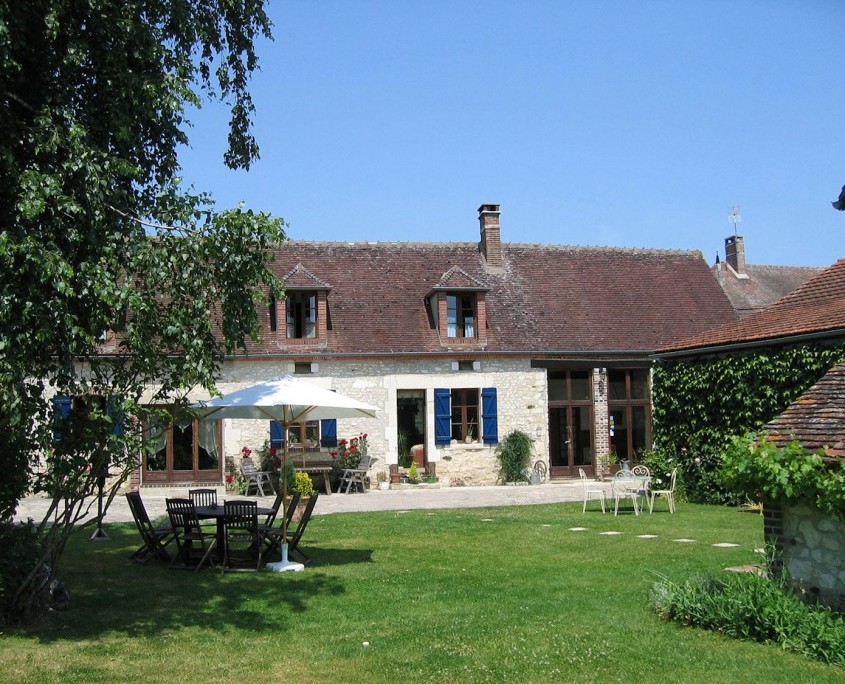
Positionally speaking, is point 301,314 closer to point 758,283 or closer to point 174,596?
point 174,596

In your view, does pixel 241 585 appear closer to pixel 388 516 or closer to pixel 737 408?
pixel 388 516

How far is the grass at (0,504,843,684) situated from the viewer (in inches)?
217

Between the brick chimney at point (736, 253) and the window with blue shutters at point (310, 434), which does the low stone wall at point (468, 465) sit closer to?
the window with blue shutters at point (310, 434)

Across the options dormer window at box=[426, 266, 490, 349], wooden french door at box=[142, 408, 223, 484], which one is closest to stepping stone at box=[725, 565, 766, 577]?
dormer window at box=[426, 266, 490, 349]

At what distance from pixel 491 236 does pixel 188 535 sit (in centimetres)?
1513

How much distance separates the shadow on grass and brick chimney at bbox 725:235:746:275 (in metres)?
24.0

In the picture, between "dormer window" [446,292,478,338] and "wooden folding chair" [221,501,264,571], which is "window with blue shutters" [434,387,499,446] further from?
"wooden folding chair" [221,501,264,571]

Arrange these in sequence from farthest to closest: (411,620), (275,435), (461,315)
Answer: (461,315) < (275,435) < (411,620)

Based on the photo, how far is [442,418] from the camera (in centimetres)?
2002

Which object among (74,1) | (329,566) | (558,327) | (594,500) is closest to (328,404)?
(329,566)

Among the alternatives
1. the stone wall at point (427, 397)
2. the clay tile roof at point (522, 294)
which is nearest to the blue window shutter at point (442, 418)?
the stone wall at point (427, 397)

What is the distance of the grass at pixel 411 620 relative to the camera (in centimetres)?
552

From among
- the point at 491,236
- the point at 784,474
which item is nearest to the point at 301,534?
the point at 784,474

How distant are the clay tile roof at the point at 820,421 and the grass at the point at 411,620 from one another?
1.66 metres
